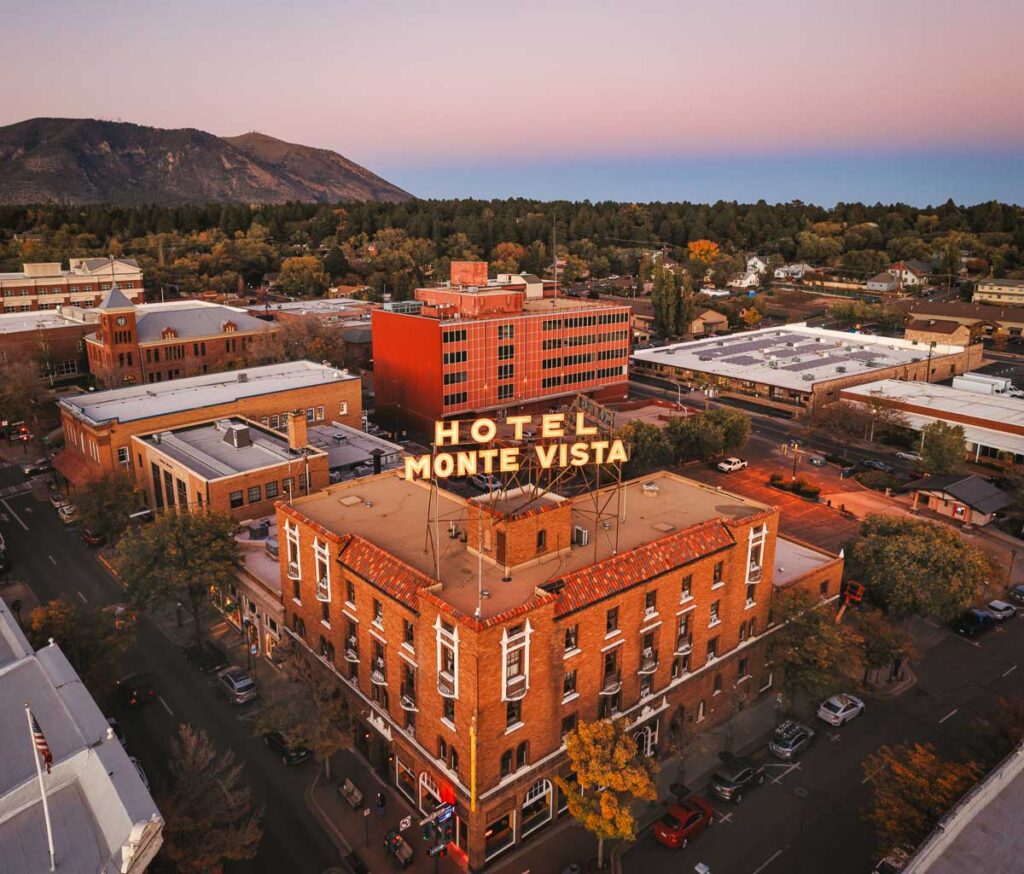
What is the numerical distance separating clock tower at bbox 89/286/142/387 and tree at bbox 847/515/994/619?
100 meters

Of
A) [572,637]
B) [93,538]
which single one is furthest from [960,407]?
[93,538]

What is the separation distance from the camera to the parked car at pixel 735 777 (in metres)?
41.0

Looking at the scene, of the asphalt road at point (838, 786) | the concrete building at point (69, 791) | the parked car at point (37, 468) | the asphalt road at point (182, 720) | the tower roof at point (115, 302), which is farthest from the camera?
the tower roof at point (115, 302)

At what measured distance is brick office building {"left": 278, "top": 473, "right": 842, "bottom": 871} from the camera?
35.4m

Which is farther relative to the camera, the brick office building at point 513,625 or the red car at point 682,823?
the red car at point 682,823

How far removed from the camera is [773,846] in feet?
125

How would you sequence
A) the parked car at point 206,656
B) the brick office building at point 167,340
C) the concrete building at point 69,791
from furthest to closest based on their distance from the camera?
the brick office building at point 167,340 < the parked car at point 206,656 < the concrete building at point 69,791

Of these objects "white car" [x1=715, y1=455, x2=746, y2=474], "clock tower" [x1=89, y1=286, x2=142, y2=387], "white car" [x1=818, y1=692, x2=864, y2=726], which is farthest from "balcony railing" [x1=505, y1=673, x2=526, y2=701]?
"clock tower" [x1=89, y1=286, x2=142, y2=387]

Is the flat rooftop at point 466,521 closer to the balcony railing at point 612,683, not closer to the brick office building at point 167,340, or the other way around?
the balcony railing at point 612,683

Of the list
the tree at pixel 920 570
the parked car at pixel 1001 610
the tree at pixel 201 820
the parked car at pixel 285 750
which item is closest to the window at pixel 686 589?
the tree at pixel 920 570

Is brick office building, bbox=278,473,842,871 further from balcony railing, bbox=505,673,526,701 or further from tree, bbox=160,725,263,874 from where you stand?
tree, bbox=160,725,263,874

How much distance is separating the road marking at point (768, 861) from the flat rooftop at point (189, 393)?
6677cm

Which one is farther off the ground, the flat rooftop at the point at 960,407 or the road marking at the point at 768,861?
the flat rooftop at the point at 960,407

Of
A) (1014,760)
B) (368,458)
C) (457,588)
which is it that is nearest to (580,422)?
(457,588)
